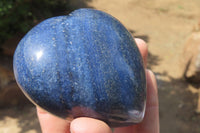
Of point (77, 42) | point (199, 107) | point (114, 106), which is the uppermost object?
point (77, 42)

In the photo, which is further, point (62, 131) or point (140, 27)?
point (140, 27)

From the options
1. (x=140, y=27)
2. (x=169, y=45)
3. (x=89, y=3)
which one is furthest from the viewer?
(x=89, y=3)

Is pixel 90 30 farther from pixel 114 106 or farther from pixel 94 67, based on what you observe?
pixel 114 106

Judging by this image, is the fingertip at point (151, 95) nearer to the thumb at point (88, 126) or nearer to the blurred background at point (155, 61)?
the thumb at point (88, 126)

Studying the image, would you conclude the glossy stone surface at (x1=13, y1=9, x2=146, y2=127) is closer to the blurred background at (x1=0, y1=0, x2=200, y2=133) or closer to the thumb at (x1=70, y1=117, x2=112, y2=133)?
the thumb at (x1=70, y1=117, x2=112, y2=133)

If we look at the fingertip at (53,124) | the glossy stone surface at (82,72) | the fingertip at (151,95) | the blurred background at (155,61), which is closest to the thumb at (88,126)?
the glossy stone surface at (82,72)

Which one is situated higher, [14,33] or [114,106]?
[114,106]

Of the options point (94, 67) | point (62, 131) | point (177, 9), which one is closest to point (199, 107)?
point (62, 131)
